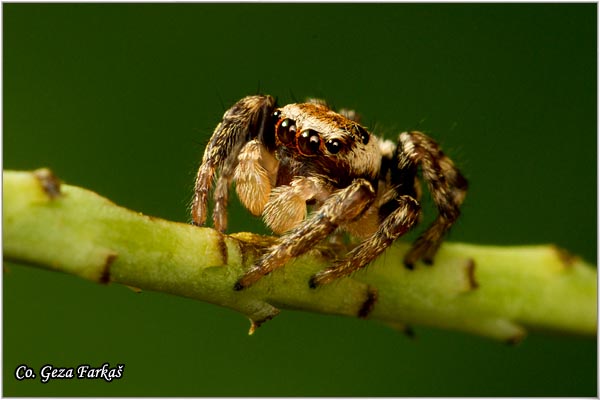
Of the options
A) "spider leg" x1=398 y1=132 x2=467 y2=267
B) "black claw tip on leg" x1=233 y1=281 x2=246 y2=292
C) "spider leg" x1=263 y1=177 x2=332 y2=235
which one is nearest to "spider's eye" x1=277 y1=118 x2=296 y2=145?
"spider leg" x1=263 y1=177 x2=332 y2=235

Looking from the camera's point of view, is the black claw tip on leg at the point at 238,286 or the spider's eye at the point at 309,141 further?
the spider's eye at the point at 309,141

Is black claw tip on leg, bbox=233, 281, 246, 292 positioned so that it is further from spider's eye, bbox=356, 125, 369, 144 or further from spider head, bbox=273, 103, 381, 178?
spider's eye, bbox=356, 125, 369, 144

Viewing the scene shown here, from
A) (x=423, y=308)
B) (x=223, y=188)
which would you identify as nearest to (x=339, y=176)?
(x=223, y=188)

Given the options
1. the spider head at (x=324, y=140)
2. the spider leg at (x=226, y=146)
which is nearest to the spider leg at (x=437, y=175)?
the spider head at (x=324, y=140)

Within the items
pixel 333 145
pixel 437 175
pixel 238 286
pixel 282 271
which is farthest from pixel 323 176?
pixel 238 286

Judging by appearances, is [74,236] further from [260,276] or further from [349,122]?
[349,122]

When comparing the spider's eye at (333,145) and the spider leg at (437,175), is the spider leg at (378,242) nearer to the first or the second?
the spider leg at (437,175)
